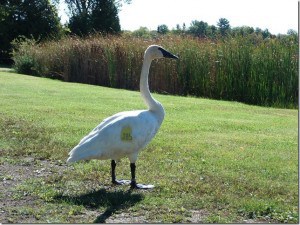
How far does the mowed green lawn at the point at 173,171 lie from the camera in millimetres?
5500

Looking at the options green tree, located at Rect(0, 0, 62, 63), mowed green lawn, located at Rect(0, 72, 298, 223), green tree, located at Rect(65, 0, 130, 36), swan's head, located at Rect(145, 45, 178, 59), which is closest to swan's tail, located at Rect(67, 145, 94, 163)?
mowed green lawn, located at Rect(0, 72, 298, 223)

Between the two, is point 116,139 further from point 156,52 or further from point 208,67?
point 208,67

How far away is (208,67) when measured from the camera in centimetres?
1891

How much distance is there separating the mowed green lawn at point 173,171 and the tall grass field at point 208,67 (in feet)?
15.4

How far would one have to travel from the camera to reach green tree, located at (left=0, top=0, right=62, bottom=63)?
44781 mm

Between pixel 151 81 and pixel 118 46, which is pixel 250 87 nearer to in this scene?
pixel 151 81

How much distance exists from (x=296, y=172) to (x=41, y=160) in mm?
3444

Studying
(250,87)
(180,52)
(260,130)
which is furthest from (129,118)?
(180,52)

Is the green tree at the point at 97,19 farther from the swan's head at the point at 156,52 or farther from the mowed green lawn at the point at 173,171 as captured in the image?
the swan's head at the point at 156,52

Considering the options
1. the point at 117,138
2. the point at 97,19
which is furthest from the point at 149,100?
the point at 97,19

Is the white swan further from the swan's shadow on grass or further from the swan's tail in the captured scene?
the swan's shadow on grass

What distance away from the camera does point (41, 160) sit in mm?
7820

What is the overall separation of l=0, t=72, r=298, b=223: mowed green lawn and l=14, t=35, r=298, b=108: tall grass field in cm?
469

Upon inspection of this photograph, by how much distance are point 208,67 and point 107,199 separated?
13470 mm
